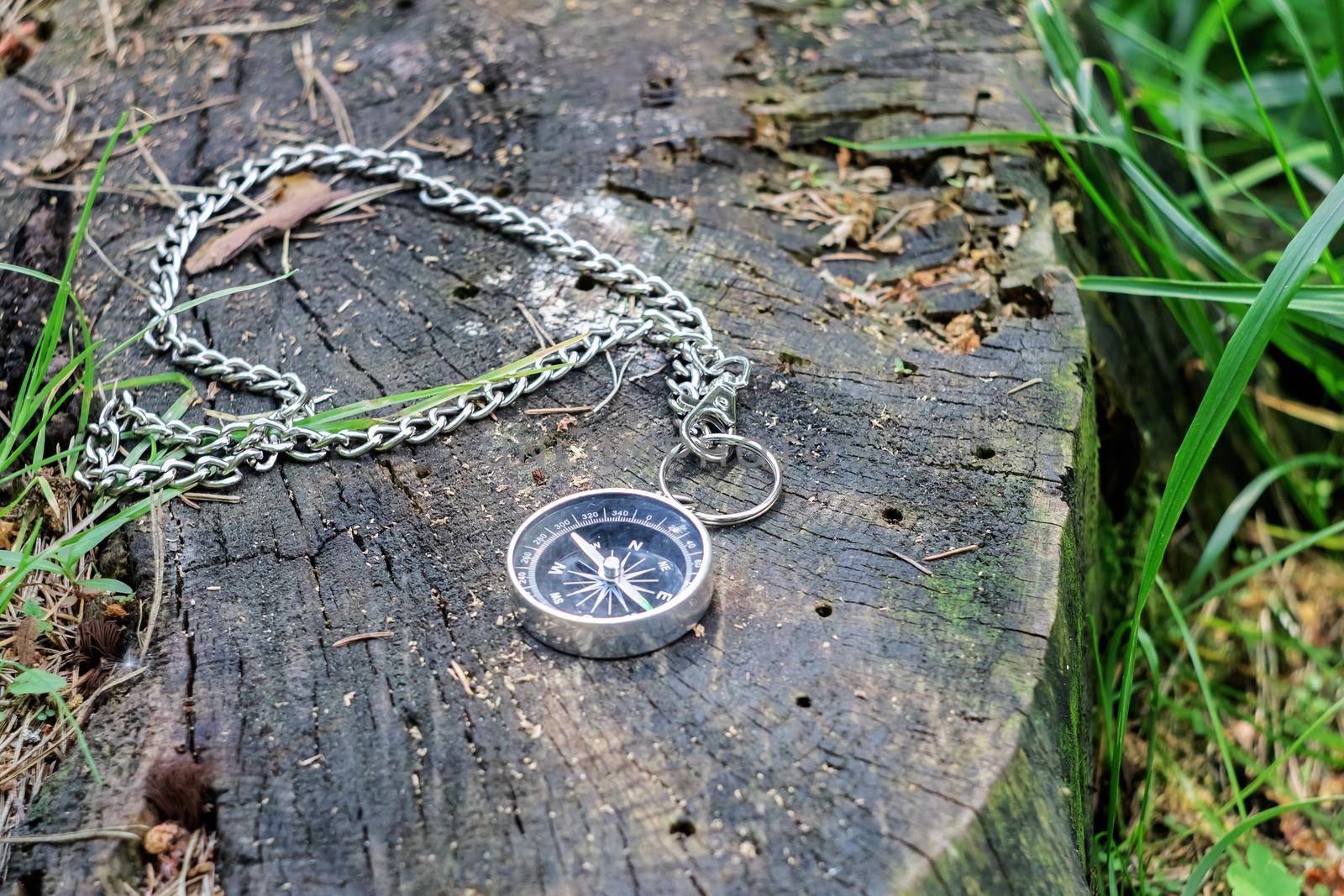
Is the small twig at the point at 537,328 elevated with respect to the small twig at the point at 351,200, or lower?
lower

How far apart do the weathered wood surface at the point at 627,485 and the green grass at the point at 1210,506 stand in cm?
23

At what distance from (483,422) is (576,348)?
0.29 meters

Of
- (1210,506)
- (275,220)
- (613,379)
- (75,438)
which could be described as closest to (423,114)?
(275,220)

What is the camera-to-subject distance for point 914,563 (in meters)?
1.96

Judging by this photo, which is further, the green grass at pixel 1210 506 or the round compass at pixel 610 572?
the green grass at pixel 1210 506

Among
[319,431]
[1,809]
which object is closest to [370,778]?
[1,809]

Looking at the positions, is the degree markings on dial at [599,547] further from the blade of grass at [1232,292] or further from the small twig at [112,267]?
the small twig at [112,267]

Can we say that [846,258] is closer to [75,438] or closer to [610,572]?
[610,572]

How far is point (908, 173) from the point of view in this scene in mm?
2928

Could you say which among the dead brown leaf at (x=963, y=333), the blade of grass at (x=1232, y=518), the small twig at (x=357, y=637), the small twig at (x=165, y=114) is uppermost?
the small twig at (x=165, y=114)

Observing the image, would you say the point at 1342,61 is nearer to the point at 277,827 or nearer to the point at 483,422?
the point at 483,422

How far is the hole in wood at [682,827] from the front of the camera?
5.20 ft

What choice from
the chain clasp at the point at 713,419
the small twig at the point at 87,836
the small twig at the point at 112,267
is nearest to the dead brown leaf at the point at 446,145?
the small twig at the point at 112,267

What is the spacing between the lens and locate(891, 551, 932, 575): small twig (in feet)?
6.39
